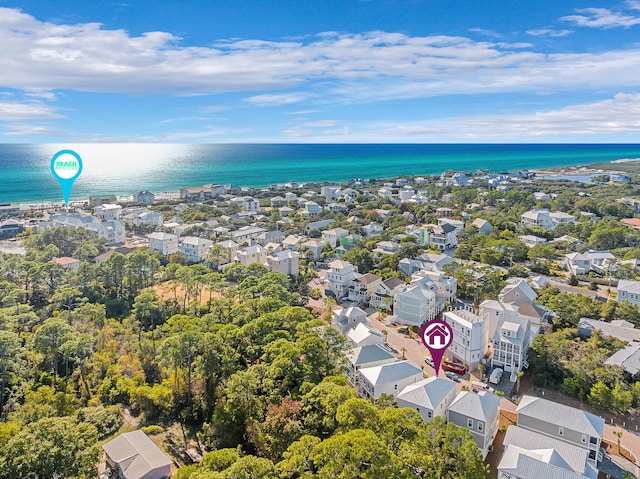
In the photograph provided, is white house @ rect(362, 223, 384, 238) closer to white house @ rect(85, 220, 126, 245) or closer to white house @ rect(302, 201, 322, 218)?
white house @ rect(302, 201, 322, 218)

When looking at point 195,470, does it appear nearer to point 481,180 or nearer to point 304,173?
point 481,180

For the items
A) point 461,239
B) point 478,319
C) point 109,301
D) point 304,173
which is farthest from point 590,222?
point 304,173

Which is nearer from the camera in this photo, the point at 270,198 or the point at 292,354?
the point at 292,354

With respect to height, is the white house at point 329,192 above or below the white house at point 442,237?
above

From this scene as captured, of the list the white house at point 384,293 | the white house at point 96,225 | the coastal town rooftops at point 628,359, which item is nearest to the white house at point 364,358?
the white house at point 384,293

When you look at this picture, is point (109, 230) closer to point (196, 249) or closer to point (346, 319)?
point (196, 249)

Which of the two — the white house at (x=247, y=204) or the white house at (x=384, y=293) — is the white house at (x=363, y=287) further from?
the white house at (x=247, y=204)

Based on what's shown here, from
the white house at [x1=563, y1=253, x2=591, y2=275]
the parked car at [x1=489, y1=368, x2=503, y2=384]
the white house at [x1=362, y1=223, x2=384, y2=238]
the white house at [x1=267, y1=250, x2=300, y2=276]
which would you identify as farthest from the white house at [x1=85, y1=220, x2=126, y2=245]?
the white house at [x1=563, y1=253, x2=591, y2=275]
